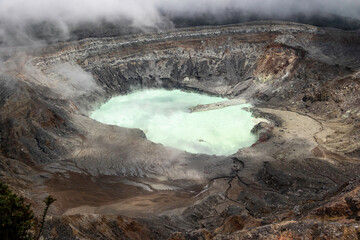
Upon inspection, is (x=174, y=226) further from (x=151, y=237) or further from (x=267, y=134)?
(x=267, y=134)

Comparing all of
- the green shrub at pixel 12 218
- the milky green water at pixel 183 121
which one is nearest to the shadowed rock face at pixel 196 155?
the milky green water at pixel 183 121

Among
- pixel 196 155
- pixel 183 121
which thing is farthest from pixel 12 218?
pixel 183 121

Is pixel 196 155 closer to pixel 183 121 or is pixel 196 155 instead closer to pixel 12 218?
pixel 183 121

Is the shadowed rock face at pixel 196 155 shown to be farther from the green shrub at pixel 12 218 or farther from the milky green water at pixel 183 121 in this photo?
the green shrub at pixel 12 218

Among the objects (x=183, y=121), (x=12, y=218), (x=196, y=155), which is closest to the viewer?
(x=12, y=218)

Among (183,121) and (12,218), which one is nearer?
(12,218)

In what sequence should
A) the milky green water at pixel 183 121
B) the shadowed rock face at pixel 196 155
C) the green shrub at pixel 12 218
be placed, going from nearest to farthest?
the green shrub at pixel 12 218 → the shadowed rock face at pixel 196 155 → the milky green water at pixel 183 121

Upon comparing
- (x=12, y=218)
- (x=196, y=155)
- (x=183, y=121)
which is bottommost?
(x=12, y=218)
